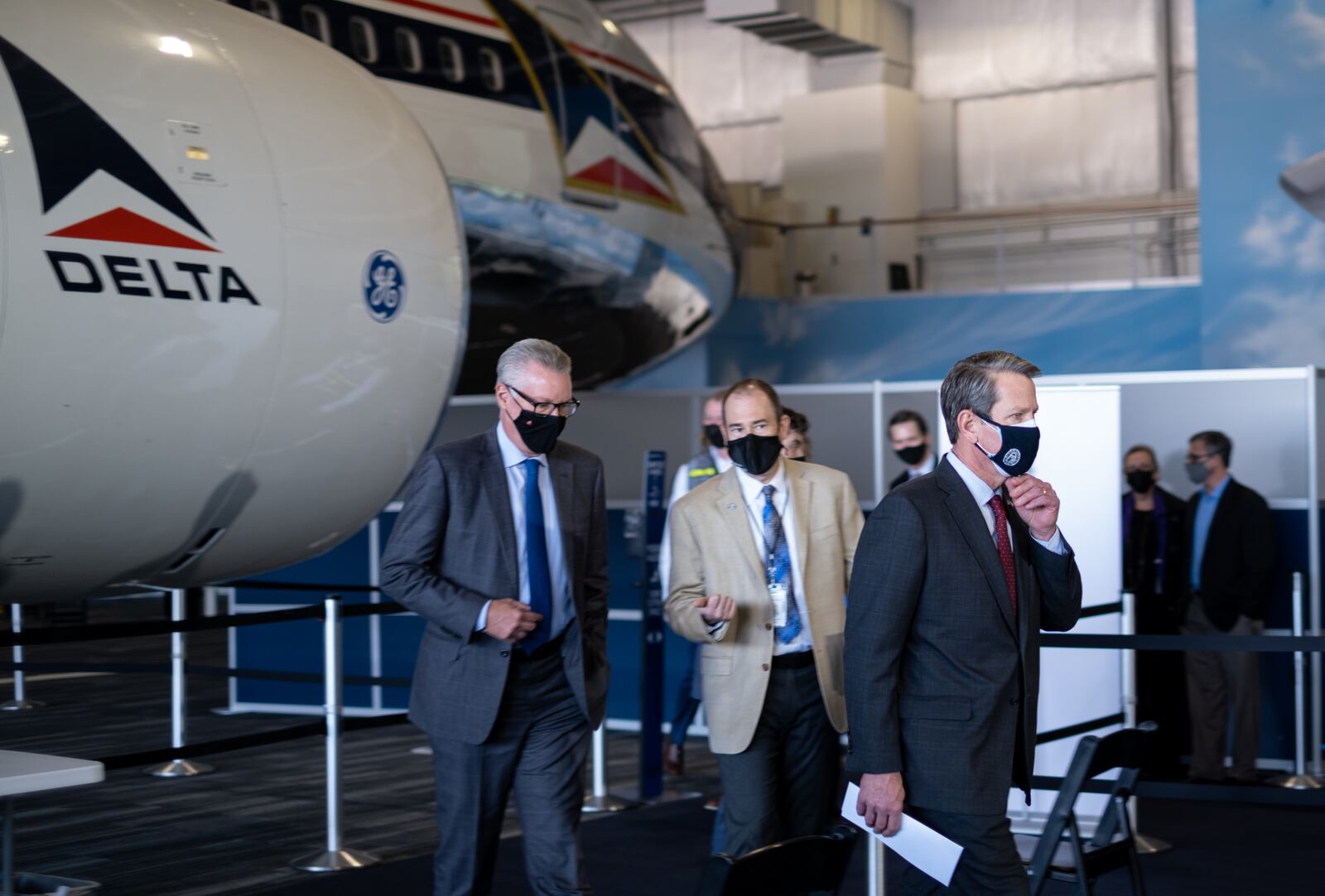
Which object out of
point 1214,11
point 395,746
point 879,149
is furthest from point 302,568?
point 879,149

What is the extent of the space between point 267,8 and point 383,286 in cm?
358

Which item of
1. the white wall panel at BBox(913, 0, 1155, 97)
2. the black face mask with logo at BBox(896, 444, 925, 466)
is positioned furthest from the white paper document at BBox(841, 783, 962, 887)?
the white wall panel at BBox(913, 0, 1155, 97)

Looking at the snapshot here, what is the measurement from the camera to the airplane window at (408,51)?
8578 mm

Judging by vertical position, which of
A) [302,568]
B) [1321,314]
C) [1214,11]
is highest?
[1214,11]

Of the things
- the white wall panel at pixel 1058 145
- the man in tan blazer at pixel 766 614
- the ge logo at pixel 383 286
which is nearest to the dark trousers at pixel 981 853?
the man in tan blazer at pixel 766 614

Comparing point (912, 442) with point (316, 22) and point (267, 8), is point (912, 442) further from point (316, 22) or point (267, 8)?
point (267, 8)

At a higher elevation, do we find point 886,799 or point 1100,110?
point 1100,110

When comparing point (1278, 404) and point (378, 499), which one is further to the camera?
point (1278, 404)

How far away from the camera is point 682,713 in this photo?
7.18 m

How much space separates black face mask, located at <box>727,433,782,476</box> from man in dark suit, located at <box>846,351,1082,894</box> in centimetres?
114

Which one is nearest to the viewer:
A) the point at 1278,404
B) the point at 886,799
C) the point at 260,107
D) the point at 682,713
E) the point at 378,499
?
the point at 886,799

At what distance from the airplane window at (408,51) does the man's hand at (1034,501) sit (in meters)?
A: 6.35

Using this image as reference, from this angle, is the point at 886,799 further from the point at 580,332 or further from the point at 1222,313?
the point at 1222,313

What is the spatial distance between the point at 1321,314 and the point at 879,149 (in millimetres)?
9053
